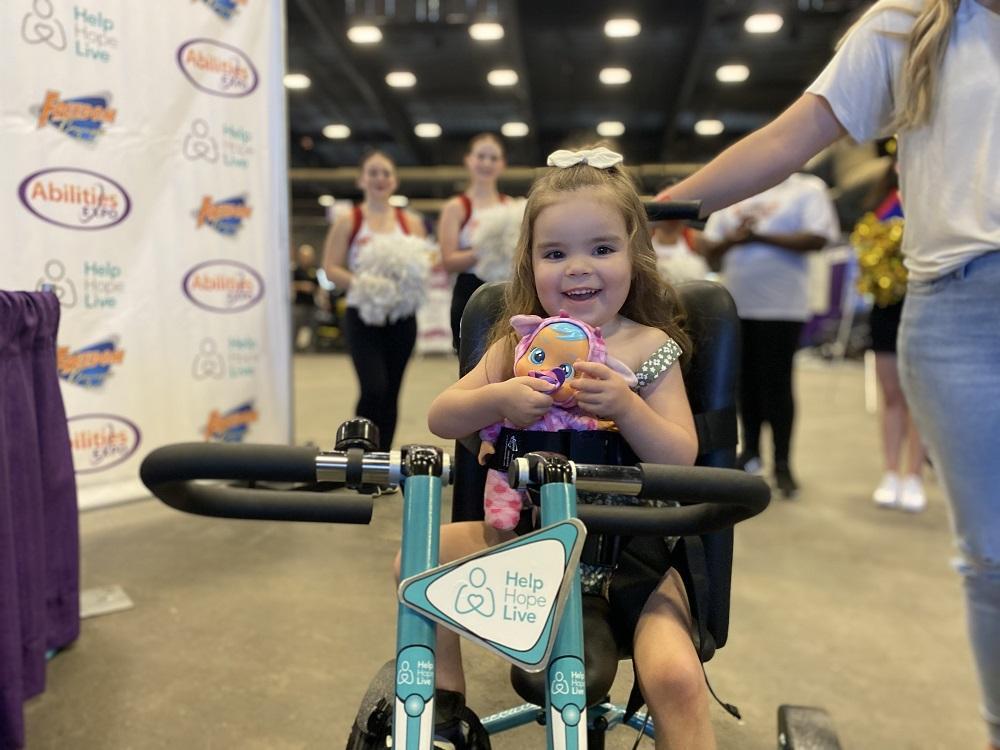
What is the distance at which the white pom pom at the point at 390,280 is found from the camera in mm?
2426

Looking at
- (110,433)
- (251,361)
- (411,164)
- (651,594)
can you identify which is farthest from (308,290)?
(411,164)

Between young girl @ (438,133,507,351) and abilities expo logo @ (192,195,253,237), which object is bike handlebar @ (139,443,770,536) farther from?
abilities expo logo @ (192,195,253,237)

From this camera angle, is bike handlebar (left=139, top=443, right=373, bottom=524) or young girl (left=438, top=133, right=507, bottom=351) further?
young girl (left=438, top=133, right=507, bottom=351)

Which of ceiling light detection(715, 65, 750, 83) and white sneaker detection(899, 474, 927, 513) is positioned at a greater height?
ceiling light detection(715, 65, 750, 83)

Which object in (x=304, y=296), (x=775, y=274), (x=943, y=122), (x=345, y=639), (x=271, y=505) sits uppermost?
(x=943, y=122)

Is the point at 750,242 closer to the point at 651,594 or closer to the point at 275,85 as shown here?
the point at 275,85

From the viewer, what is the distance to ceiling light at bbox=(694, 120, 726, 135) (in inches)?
421

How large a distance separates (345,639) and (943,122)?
4.38ft

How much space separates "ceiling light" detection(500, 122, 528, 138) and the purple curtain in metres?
9.85

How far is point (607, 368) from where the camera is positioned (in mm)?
792

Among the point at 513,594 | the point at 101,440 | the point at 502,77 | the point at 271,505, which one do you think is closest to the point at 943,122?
the point at 513,594

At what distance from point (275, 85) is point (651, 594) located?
104 inches

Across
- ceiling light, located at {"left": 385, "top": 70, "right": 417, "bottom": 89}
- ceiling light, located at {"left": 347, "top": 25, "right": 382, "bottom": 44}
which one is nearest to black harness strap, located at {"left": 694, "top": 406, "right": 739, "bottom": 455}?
ceiling light, located at {"left": 347, "top": 25, "right": 382, "bottom": 44}

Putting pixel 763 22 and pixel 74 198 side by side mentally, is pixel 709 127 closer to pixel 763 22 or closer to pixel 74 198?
pixel 763 22
